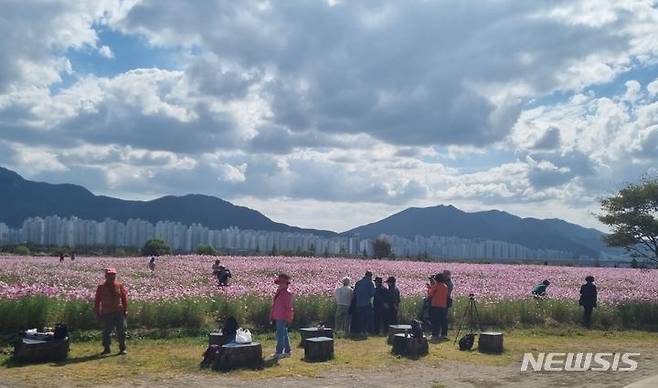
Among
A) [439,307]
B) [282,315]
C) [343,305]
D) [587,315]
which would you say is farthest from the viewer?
[587,315]

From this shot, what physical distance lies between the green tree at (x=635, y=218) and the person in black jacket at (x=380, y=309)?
16219 millimetres

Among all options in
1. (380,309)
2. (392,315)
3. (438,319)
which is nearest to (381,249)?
(392,315)

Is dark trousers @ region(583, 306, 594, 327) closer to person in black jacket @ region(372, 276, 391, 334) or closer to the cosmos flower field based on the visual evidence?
the cosmos flower field

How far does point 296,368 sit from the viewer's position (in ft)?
42.2

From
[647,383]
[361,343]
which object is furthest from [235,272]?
[647,383]

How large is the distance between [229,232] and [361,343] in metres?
126

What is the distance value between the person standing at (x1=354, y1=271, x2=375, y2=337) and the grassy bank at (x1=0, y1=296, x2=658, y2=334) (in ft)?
4.93

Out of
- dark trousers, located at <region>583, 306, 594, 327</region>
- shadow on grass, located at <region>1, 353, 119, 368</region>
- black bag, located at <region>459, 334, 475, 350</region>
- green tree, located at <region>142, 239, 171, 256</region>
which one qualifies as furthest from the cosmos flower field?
green tree, located at <region>142, 239, 171, 256</region>

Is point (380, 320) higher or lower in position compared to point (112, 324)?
lower

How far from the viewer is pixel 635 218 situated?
30.0 metres

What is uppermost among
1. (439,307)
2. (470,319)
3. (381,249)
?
(381,249)

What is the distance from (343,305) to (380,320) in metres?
1.11

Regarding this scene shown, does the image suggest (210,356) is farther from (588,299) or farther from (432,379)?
(588,299)

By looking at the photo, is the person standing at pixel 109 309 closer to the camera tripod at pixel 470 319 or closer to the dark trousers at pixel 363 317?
the dark trousers at pixel 363 317
